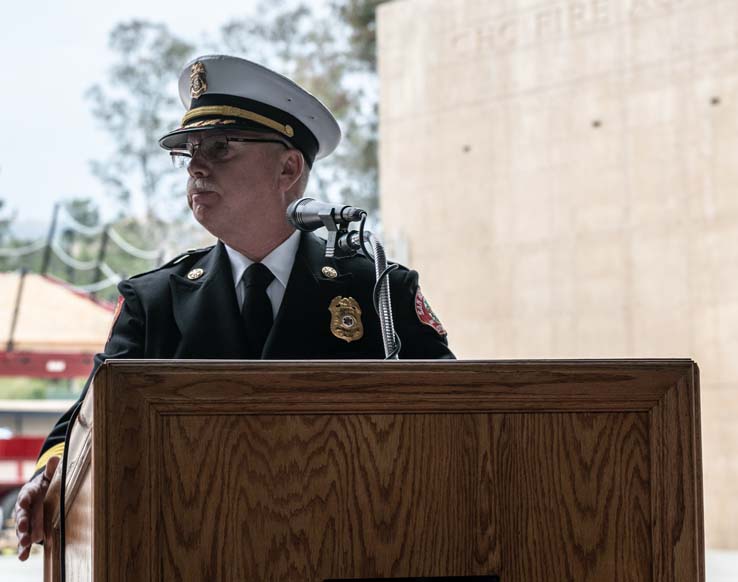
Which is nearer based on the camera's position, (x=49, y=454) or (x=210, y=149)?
(x=49, y=454)

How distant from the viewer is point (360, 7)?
753 inches

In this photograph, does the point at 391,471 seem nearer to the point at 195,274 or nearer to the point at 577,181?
the point at 195,274

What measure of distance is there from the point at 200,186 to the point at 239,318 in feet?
0.79

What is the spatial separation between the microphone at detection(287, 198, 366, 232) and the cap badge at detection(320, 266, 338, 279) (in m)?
0.41

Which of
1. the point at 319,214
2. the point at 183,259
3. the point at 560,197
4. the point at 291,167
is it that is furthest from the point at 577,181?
the point at 319,214

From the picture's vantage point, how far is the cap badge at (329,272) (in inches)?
84.0

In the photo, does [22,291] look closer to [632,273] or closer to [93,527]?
[632,273]

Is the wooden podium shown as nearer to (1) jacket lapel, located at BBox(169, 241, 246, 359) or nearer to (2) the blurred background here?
(1) jacket lapel, located at BBox(169, 241, 246, 359)

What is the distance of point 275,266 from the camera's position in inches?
85.7

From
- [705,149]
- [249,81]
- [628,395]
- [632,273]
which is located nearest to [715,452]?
[632,273]

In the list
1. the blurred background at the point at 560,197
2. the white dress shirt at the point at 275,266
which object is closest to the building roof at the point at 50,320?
the blurred background at the point at 560,197

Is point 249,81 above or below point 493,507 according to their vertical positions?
above

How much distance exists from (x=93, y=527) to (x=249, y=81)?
117 cm

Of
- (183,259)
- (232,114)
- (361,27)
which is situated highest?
(361,27)
